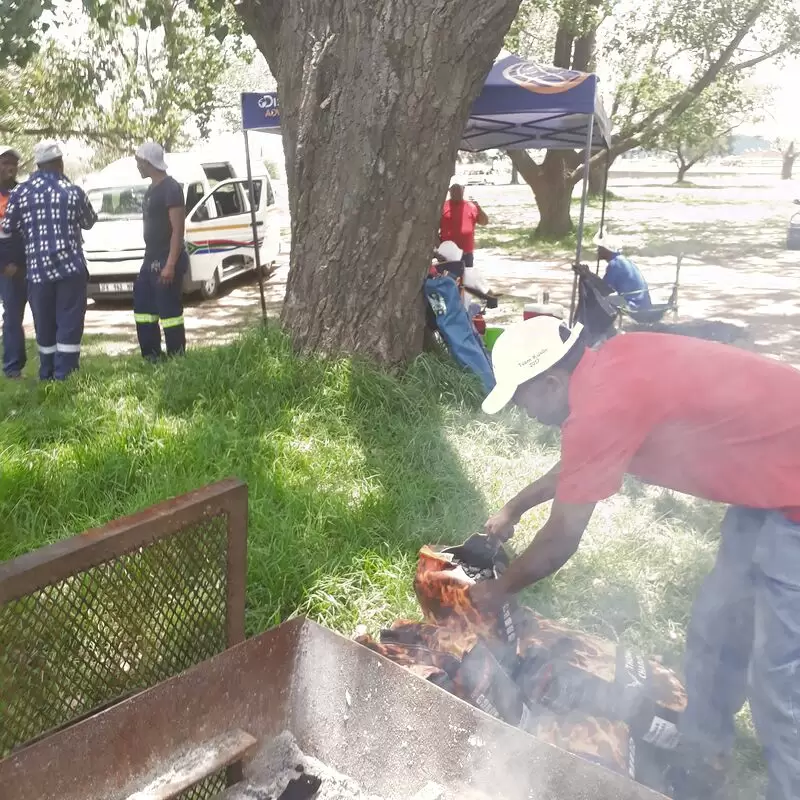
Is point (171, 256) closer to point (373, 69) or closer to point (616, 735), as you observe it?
point (373, 69)

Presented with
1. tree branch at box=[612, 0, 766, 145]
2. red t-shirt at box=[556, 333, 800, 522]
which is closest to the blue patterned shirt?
red t-shirt at box=[556, 333, 800, 522]

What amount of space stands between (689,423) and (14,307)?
19.7 ft

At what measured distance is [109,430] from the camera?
4.62m

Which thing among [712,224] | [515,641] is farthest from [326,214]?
[712,224]

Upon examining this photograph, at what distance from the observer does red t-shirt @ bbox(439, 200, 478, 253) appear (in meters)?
9.49

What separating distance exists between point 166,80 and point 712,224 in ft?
53.2

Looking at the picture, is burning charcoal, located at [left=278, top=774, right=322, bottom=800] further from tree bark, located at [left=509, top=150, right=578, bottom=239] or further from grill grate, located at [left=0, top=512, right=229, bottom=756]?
tree bark, located at [left=509, top=150, right=578, bottom=239]

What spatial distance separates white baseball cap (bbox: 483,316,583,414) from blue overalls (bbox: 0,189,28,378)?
543 centimetres

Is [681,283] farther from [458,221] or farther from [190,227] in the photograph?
[190,227]

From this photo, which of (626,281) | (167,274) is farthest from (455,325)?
(626,281)

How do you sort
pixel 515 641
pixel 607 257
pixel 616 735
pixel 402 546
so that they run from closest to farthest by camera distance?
pixel 616 735 < pixel 515 641 < pixel 402 546 < pixel 607 257

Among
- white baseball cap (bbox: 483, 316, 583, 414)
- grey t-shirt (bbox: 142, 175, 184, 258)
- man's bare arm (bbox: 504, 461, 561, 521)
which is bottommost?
man's bare arm (bbox: 504, 461, 561, 521)

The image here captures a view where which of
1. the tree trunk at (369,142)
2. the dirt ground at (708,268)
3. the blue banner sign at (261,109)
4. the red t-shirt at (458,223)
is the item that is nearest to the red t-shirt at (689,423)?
the tree trunk at (369,142)

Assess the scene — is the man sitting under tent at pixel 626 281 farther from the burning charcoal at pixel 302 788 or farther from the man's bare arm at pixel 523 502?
the burning charcoal at pixel 302 788
